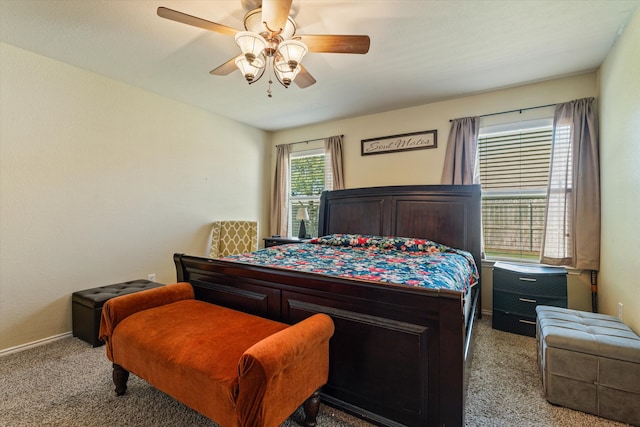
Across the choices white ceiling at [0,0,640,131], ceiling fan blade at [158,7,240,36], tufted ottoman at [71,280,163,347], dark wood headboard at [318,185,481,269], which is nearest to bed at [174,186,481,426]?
tufted ottoman at [71,280,163,347]

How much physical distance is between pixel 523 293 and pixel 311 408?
7.90ft

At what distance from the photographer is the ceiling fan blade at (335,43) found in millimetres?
1770

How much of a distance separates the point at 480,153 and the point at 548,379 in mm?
2496

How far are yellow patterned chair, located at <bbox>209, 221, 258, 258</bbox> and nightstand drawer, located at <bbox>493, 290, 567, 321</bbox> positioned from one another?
3.28m

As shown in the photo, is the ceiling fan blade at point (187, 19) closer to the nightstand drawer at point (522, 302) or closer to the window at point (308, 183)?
the window at point (308, 183)

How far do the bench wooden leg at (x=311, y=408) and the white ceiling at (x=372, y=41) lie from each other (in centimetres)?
247

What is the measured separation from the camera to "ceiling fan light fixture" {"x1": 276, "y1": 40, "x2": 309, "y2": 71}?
171 cm

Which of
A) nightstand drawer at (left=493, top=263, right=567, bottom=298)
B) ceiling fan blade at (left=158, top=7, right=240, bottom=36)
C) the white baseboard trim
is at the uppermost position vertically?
ceiling fan blade at (left=158, top=7, right=240, bottom=36)

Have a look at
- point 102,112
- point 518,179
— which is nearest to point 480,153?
point 518,179

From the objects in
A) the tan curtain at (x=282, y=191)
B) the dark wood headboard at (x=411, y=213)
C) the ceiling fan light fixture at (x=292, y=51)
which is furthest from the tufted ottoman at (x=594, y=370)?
the tan curtain at (x=282, y=191)

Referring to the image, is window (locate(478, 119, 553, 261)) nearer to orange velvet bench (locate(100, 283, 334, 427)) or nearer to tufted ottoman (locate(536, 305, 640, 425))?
tufted ottoman (locate(536, 305, 640, 425))

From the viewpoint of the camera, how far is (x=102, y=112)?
3027 mm

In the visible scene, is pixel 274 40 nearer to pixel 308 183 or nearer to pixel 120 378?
pixel 120 378

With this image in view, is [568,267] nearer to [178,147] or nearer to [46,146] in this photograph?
[178,147]
